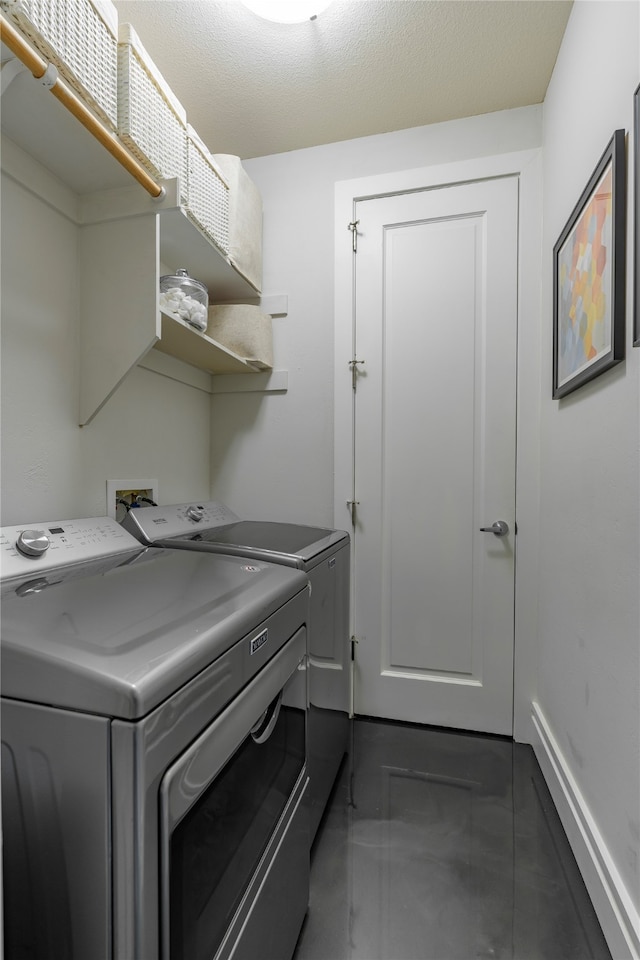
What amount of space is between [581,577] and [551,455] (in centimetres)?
54

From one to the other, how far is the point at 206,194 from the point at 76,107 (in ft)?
2.43

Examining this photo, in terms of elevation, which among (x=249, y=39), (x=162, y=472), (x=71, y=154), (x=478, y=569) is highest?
(x=249, y=39)

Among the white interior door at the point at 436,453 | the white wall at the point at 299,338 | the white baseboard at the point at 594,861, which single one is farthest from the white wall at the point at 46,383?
the white baseboard at the point at 594,861

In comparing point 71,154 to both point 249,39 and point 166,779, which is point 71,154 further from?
point 166,779

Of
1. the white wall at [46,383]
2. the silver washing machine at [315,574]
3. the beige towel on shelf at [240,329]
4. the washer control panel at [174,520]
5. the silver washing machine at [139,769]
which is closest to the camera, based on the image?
the silver washing machine at [139,769]

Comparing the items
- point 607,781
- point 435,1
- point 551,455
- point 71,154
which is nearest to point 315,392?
point 551,455

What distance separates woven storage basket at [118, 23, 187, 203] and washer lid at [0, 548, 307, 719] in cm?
118

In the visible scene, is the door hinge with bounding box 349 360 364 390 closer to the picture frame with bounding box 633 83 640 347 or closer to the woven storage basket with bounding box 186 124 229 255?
the woven storage basket with bounding box 186 124 229 255

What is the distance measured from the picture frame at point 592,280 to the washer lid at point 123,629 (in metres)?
1.02

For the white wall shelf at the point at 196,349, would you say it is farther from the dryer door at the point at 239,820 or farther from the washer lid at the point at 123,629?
the dryer door at the point at 239,820

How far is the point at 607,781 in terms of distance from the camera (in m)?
1.17

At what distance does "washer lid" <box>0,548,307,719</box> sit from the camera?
0.57m

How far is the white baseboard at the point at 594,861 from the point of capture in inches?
40.3

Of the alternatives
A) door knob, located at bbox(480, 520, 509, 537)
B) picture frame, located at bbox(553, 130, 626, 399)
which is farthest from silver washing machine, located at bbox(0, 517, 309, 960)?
door knob, located at bbox(480, 520, 509, 537)
